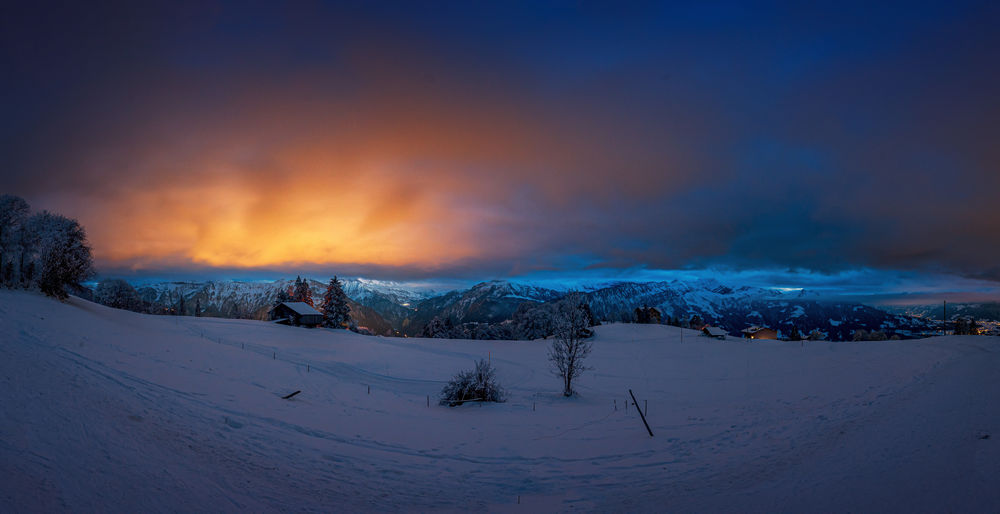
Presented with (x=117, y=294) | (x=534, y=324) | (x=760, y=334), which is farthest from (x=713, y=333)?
(x=117, y=294)

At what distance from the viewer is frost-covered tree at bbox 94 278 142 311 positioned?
7269 cm

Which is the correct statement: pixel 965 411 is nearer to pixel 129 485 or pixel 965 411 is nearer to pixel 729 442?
pixel 729 442

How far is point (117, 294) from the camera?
74625 mm

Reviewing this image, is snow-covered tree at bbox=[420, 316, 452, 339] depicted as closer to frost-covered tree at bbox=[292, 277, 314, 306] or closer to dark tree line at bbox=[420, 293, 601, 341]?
dark tree line at bbox=[420, 293, 601, 341]

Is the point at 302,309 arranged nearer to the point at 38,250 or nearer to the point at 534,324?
the point at 38,250

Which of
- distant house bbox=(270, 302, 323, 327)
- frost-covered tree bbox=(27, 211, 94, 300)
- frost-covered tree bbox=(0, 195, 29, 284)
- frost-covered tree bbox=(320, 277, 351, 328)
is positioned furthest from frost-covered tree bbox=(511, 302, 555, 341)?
frost-covered tree bbox=(0, 195, 29, 284)

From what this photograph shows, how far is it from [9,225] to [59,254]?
378 cm

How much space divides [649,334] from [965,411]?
213ft

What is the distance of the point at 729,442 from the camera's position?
17.4 metres

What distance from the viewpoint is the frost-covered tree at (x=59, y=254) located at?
33.0 metres

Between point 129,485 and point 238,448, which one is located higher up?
point 129,485

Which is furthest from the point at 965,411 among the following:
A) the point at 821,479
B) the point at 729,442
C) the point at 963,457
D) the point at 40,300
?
the point at 40,300

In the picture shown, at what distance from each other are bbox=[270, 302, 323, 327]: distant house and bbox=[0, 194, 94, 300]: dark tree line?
3172cm

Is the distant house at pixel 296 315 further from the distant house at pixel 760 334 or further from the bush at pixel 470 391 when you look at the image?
the distant house at pixel 760 334
